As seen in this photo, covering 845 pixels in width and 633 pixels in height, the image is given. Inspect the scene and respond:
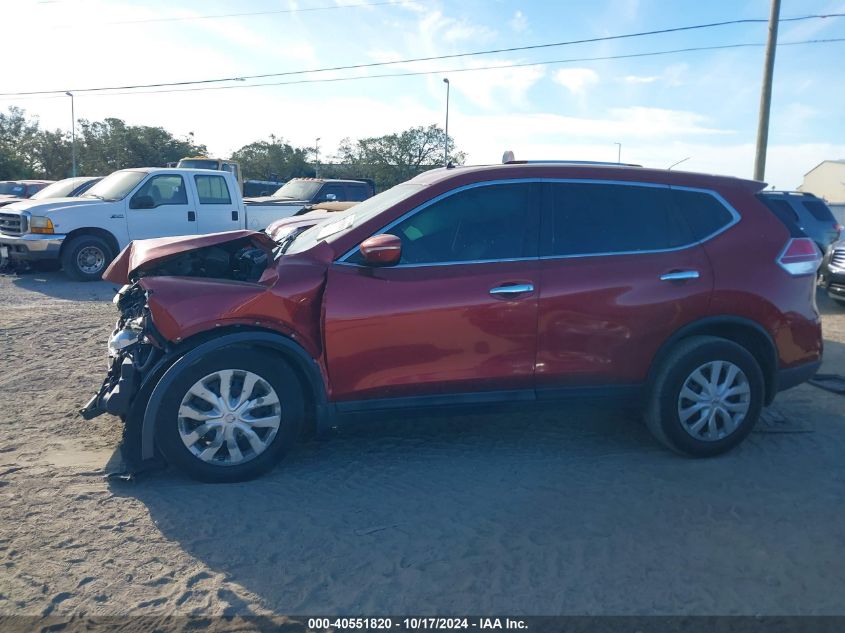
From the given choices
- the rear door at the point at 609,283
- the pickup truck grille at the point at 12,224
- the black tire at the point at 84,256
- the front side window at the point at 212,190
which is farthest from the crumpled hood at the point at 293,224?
the pickup truck grille at the point at 12,224

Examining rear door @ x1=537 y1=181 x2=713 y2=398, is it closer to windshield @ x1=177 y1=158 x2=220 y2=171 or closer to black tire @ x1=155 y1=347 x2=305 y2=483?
black tire @ x1=155 y1=347 x2=305 y2=483

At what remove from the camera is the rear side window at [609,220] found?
178 inches

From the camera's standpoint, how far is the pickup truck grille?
12.1 metres

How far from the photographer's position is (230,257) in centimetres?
488

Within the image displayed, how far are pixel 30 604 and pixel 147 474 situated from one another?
4.12 feet

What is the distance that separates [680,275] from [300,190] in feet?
46.9

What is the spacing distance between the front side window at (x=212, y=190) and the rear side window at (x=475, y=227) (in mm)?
9701

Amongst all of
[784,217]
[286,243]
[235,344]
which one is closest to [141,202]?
[286,243]

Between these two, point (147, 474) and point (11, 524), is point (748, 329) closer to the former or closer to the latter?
point (147, 474)

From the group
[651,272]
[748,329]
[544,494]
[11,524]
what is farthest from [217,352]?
[748,329]

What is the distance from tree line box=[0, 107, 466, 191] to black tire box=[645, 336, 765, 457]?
3880 centimetres

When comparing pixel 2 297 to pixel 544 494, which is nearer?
pixel 544 494

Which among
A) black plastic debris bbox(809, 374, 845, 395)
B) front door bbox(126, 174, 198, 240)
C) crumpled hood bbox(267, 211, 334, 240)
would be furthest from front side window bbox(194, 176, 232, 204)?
black plastic debris bbox(809, 374, 845, 395)

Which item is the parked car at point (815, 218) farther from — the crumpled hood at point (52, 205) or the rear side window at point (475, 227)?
the crumpled hood at point (52, 205)
